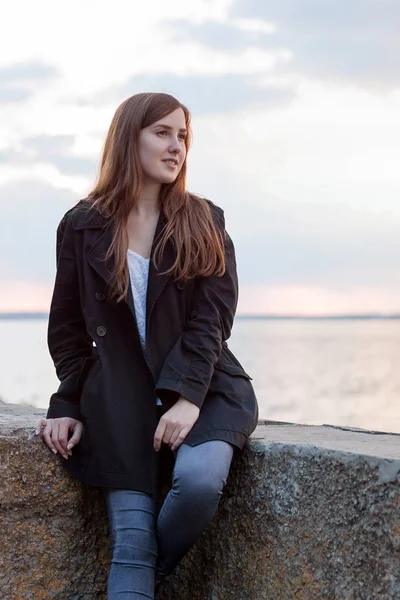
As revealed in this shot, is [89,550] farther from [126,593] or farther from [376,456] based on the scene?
[376,456]

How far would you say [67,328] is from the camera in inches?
134

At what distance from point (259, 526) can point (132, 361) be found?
0.75m

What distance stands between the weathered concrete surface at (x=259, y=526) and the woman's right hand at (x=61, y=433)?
44 millimetres

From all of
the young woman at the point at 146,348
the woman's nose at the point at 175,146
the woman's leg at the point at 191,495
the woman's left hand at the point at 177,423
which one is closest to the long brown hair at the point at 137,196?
the young woman at the point at 146,348

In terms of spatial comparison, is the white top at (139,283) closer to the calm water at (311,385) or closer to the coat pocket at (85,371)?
the coat pocket at (85,371)

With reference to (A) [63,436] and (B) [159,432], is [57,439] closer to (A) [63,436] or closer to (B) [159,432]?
(A) [63,436]

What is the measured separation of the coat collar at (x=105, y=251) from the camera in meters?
3.21

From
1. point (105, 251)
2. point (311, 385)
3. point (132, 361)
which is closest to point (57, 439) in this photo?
point (132, 361)

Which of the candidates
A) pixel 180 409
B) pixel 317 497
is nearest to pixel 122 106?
pixel 180 409

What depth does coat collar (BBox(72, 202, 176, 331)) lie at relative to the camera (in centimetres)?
321

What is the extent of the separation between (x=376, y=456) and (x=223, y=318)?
87cm

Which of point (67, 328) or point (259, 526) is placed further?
point (67, 328)

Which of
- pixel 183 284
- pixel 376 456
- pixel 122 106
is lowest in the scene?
pixel 376 456

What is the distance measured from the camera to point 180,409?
10.0 ft
